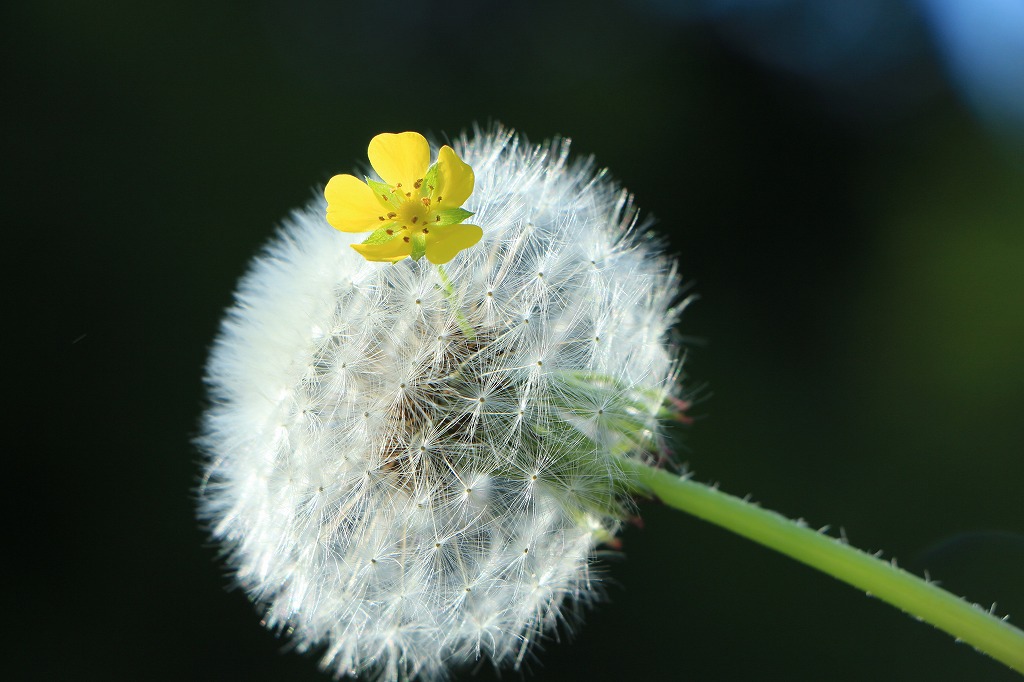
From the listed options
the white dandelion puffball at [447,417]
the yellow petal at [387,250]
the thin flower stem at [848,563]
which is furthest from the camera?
the white dandelion puffball at [447,417]

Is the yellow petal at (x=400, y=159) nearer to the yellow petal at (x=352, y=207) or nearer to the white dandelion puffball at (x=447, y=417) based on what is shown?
the yellow petal at (x=352, y=207)

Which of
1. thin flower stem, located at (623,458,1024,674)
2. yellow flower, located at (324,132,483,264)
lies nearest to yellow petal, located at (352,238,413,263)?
yellow flower, located at (324,132,483,264)

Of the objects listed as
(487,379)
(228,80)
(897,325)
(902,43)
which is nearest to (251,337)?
(487,379)

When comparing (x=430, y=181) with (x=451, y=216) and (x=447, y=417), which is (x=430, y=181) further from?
(x=447, y=417)

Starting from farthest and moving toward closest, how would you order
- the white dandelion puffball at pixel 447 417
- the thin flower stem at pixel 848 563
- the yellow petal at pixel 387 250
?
the white dandelion puffball at pixel 447 417 < the yellow petal at pixel 387 250 < the thin flower stem at pixel 848 563

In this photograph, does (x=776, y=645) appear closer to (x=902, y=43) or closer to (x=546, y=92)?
(x=546, y=92)

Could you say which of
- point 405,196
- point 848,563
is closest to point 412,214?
point 405,196

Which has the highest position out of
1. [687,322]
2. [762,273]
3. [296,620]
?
[762,273]

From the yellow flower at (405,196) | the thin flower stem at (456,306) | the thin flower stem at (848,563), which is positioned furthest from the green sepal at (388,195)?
the thin flower stem at (848,563)
